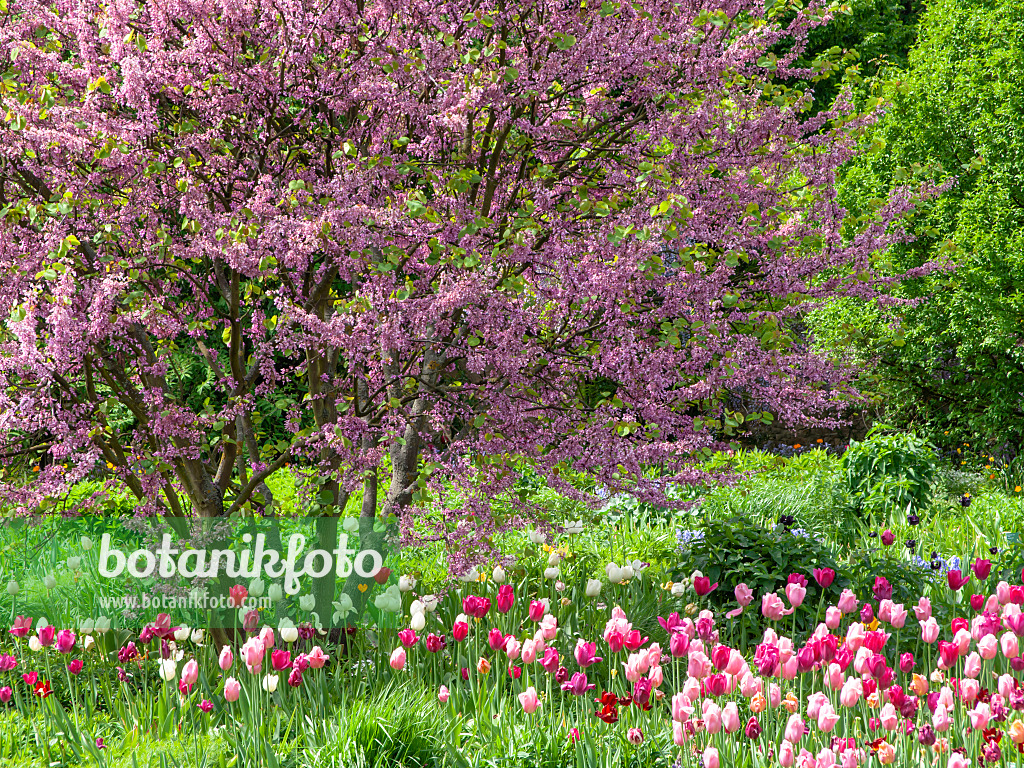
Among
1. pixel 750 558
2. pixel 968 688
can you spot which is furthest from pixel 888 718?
pixel 750 558

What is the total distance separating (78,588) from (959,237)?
885 cm

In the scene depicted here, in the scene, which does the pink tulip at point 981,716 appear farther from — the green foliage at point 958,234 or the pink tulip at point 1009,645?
the green foliage at point 958,234

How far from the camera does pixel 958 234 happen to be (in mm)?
9633

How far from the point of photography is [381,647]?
13.9 ft

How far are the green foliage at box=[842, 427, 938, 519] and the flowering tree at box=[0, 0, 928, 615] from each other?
10.3ft

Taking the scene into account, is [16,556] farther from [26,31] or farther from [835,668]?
[835,668]

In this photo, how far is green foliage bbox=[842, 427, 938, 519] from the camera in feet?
24.1

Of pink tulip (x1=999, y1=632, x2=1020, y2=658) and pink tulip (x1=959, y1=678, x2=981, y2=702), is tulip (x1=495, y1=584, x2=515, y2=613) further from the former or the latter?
pink tulip (x1=999, y1=632, x2=1020, y2=658)

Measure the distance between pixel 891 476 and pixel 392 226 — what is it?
5.35 m

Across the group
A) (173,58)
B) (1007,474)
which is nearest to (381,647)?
(173,58)

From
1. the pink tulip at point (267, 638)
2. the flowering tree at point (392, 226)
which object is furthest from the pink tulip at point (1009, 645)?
the pink tulip at point (267, 638)

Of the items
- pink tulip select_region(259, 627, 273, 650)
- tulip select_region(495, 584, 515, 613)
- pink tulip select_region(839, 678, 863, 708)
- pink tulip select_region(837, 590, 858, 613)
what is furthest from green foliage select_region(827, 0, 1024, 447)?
pink tulip select_region(259, 627, 273, 650)

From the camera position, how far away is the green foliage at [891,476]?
7344mm

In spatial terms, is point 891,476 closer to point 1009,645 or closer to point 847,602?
point 847,602
